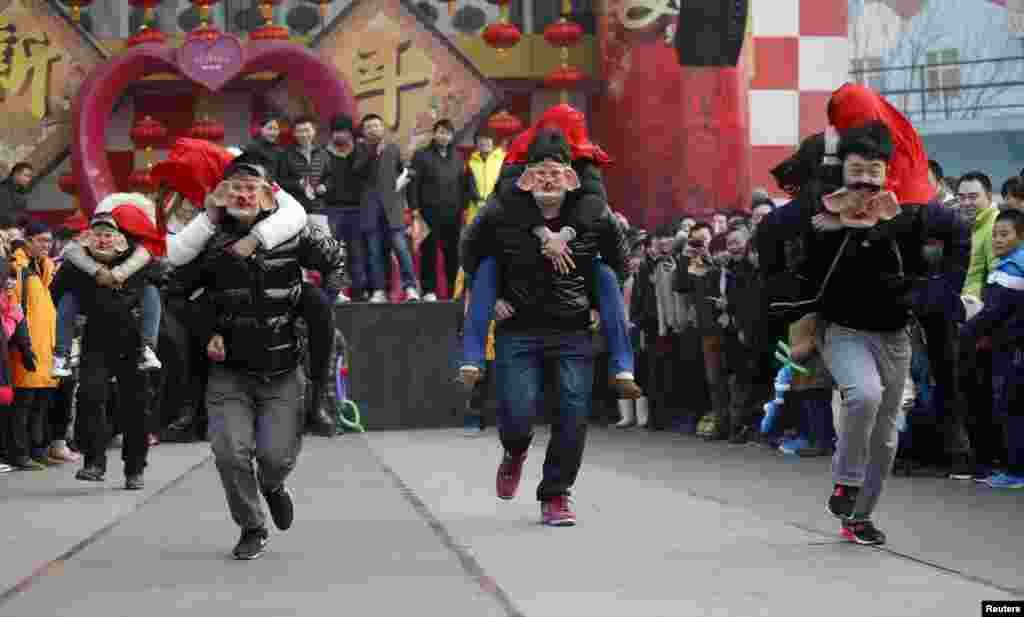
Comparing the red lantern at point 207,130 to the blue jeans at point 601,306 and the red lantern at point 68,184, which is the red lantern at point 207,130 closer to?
the red lantern at point 68,184

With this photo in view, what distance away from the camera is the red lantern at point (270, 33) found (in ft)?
52.7

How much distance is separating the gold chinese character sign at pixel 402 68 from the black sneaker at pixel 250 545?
10209mm

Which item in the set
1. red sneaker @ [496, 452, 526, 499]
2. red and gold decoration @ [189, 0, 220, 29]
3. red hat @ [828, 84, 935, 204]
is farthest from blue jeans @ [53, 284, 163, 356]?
red and gold decoration @ [189, 0, 220, 29]

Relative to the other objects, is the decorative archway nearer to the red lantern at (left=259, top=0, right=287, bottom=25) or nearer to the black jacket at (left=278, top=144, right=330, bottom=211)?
the red lantern at (left=259, top=0, right=287, bottom=25)

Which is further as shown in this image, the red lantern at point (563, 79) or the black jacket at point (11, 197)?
the red lantern at point (563, 79)

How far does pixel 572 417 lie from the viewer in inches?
311

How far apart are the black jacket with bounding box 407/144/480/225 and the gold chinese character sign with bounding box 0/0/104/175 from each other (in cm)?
326

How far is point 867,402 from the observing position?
263 inches

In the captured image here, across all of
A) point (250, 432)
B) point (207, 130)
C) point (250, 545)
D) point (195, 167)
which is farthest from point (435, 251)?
point (250, 545)

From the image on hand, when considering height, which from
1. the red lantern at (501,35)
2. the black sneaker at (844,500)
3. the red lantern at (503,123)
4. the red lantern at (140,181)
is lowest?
the black sneaker at (844,500)

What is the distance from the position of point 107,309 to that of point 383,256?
17.5ft

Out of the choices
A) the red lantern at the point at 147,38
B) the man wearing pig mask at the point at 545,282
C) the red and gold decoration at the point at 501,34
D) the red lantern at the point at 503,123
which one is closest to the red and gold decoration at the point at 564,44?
the red and gold decoration at the point at 501,34

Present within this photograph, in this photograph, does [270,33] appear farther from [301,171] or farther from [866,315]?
[866,315]

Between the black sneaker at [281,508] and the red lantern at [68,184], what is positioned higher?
the red lantern at [68,184]
